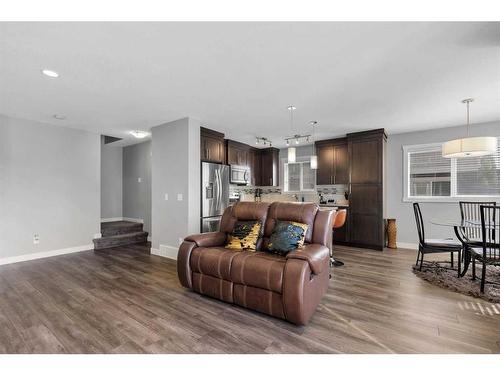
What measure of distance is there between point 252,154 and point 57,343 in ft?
18.2

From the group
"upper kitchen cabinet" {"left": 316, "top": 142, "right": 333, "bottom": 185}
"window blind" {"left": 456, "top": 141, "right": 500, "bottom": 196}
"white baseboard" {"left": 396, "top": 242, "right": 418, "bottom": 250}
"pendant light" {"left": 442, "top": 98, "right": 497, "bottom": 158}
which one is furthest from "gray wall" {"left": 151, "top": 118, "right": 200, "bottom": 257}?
"window blind" {"left": 456, "top": 141, "right": 500, "bottom": 196}

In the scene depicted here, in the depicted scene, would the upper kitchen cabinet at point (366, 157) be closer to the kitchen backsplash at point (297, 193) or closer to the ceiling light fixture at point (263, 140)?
the kitchen backsplash at point (297, 193)

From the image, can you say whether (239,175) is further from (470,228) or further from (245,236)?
(470,228)

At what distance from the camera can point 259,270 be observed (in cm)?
225

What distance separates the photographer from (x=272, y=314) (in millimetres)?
2223

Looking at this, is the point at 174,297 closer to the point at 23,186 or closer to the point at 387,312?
the point at 387,312

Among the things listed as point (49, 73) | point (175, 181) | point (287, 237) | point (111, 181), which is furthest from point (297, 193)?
point (49, 73)

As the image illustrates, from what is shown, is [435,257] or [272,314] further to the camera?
[435,257]

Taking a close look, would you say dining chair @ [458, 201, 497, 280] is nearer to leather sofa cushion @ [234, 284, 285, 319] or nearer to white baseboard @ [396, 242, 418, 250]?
white baseboard @ [396, 242, 418, 250]

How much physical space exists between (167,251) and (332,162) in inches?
164

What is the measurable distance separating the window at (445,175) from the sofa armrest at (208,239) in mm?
4408

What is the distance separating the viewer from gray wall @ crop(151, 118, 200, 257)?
4.17 metres

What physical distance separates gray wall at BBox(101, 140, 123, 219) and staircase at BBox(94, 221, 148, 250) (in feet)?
3.35
